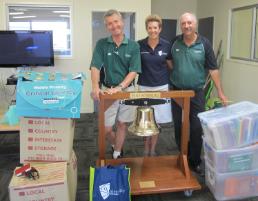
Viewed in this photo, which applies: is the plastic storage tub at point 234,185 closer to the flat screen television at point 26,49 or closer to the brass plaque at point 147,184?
the brass plaque at point 147,184

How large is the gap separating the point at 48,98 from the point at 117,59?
886 millimetres

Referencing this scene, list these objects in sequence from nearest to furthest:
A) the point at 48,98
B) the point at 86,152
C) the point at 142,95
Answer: the point at 48,98
the point at 142,95
the point at 86,152

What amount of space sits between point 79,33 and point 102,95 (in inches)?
121

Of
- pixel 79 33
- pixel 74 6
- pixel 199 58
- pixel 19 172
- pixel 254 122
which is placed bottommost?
pixel 19 172

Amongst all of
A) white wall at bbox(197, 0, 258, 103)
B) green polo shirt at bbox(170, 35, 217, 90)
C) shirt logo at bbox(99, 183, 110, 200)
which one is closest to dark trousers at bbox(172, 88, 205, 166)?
green polo shirt at bbox(170, 35, 217, 90)

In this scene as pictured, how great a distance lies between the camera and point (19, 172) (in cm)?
213

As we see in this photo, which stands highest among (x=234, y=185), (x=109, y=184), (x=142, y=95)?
(x=142, y=95)

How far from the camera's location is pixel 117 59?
2725mm

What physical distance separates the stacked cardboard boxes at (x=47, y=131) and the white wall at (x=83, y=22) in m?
3.09

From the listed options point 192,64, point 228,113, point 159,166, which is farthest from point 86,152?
point 228,113

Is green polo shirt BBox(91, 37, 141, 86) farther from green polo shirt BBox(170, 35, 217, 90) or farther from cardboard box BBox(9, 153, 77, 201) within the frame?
cardboard box BBox(9, 153, 77, 201)

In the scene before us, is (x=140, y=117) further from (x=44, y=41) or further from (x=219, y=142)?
(x=44, y=41)

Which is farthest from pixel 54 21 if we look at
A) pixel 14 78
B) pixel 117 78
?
pixel 117 78

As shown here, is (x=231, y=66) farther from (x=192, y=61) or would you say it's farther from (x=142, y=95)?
(x=142, y=95)
